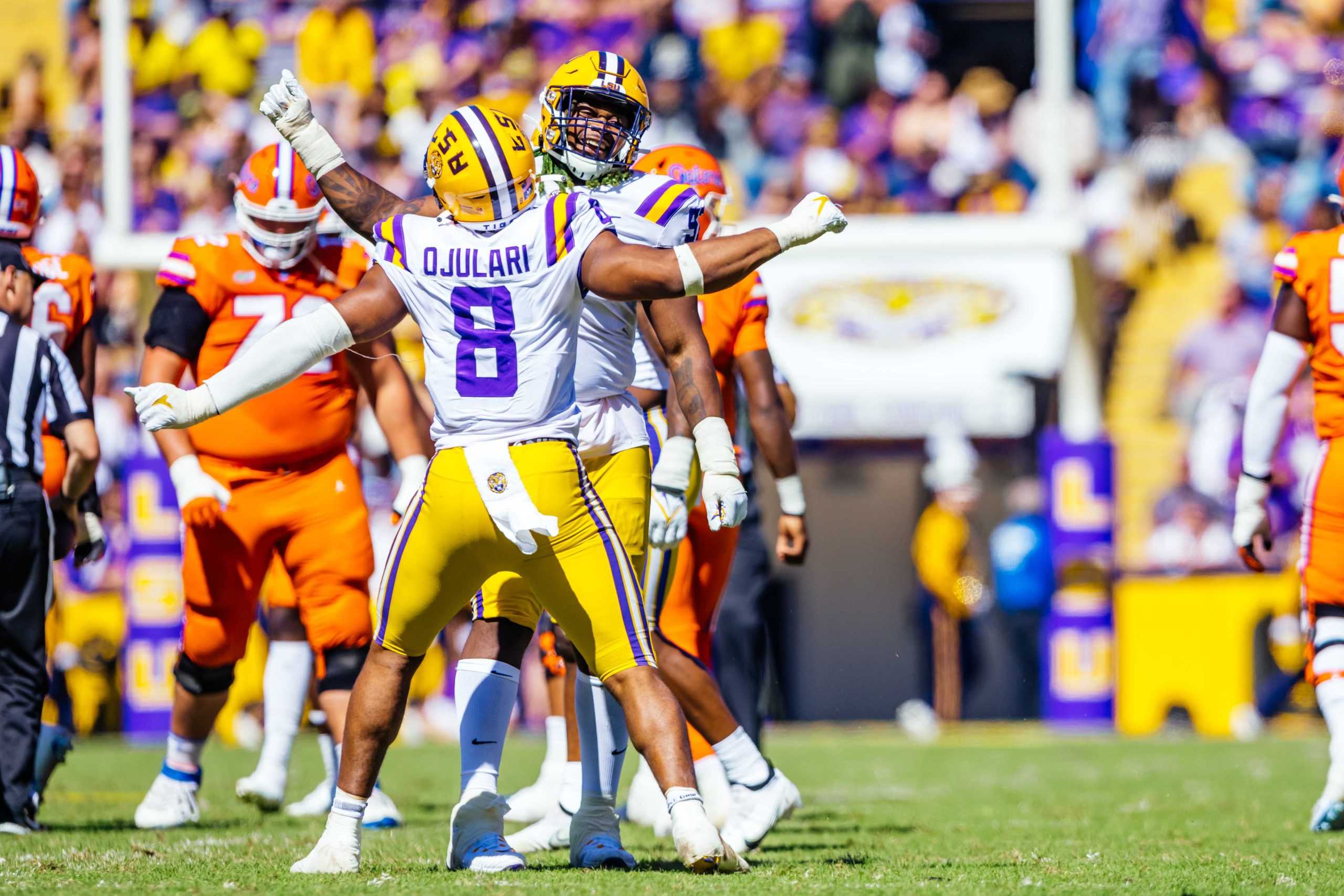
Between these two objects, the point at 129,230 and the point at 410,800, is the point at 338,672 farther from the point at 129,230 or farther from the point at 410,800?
the point at 129,230

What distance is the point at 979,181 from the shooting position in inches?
568

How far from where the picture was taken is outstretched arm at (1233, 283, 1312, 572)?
6.33 meters

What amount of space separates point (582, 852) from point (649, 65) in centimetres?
1078

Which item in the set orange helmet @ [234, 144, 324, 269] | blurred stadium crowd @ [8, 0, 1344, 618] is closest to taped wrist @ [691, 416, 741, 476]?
orange helmet @ [234, 144, 324, 269]

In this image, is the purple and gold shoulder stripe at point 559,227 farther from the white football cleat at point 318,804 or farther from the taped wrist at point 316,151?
the white football cleat at point 318,804

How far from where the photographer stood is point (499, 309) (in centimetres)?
463

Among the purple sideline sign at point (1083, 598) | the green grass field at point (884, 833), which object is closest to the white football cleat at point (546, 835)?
the green grass field at point (884, 833)

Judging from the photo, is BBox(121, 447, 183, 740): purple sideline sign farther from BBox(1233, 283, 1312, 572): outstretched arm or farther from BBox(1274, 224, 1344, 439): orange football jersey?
BBox(1274, 224, 1344, 439): orange football jersey

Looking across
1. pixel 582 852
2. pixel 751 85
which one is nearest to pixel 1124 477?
pixel 751 85

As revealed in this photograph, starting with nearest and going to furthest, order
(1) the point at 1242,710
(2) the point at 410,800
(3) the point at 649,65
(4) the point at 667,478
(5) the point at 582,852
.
Result: (5) the point at 582,852
(4) the point at 667,478
(2) the point at 410,800
(1) the point at 1242,710
(3) the point at 649,65

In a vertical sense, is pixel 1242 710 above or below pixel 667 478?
below

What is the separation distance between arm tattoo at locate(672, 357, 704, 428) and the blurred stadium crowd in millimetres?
9523

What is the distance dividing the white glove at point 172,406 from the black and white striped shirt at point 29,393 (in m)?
1.67

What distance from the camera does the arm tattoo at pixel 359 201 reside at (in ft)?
18.2
